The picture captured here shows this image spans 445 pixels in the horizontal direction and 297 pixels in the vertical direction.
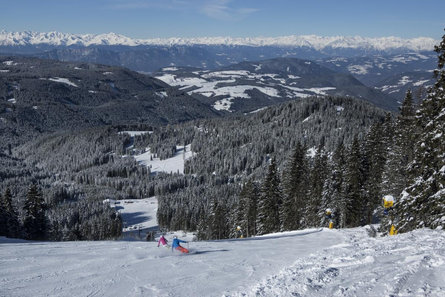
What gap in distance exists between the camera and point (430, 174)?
71.3ft

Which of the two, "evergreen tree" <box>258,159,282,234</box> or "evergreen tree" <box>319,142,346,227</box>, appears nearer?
"evergreen tree" <box>319,142,346,227</box>

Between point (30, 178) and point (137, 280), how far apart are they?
211 metres

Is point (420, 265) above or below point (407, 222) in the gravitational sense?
above

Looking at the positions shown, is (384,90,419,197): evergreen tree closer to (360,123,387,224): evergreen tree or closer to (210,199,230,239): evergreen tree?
(360,123,387,224): evergreen tree

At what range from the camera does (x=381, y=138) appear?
165 feet

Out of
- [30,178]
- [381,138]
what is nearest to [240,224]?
[381,138]

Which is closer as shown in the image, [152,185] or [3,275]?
[3,275]

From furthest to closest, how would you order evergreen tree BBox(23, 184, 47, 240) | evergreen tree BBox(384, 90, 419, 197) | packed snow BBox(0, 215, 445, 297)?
evergreen tree BBox(23, 184, 47, 240)
evergreen tree BBox(384, 90, 419, 197)
packed snow BBox(0, 215, 445, 297)

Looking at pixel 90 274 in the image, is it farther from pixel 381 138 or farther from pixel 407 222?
pixel 381 138

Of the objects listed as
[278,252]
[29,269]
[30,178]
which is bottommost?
[30,178]

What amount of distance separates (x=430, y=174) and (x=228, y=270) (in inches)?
569

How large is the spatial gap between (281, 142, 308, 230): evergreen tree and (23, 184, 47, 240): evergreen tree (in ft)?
110

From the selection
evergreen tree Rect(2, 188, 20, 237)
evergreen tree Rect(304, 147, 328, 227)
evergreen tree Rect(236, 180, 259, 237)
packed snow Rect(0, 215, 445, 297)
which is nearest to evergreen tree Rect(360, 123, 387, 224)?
evergreen tree Rect(304, 147, 328, 227)

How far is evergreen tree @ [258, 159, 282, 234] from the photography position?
162 feet
